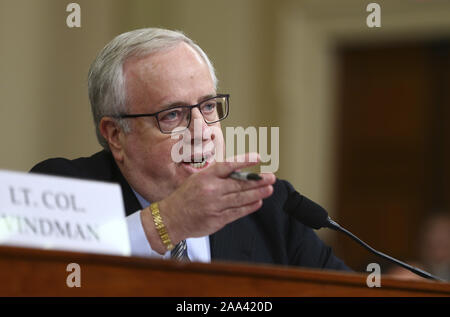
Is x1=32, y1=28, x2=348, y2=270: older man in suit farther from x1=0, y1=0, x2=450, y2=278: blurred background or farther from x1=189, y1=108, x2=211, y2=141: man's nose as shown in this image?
x1=0, y1=0, x2=450, y2=278: blurred background

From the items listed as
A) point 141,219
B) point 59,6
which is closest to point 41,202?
point 141,219

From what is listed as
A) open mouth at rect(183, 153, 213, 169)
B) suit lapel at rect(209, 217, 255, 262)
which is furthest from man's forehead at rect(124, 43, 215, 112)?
suit lapel at rect(209, 217, 255, 262)

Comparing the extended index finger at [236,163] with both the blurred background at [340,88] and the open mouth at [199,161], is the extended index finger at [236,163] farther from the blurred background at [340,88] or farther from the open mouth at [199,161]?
the blurred background at [340,88]

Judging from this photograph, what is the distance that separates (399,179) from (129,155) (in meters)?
5.11

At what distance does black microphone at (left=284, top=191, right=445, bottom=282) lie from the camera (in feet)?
5.66

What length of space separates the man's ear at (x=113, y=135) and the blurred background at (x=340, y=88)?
3.76 meters

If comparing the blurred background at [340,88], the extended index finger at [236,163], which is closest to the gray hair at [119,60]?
the extended index finger at [236,163]

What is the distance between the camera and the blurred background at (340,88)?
20.5ft

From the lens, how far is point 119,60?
6.37ft

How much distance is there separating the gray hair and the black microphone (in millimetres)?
442

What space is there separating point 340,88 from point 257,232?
502 cm

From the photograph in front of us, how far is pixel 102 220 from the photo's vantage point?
138cm

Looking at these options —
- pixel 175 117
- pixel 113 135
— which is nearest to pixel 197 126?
pixel 175 117

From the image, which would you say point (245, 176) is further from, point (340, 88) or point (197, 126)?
point (340, 88)
